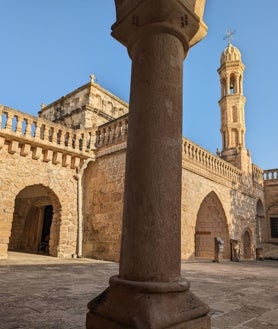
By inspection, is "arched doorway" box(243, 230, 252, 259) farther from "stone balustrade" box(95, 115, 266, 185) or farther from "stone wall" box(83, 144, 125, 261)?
"stone wall" box(83, 144, 125, 261)

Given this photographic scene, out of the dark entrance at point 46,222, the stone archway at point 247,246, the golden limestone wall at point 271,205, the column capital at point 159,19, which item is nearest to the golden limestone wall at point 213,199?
the stone archway at point 247,246

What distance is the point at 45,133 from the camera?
369 inches

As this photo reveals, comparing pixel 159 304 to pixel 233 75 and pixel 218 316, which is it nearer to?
pixel 218 316

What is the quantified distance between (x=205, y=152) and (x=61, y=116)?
320 inches

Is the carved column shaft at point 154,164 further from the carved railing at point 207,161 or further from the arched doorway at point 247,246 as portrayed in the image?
the arched doorway at point 247,246

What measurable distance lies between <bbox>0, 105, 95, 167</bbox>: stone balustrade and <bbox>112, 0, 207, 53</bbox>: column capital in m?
6.97

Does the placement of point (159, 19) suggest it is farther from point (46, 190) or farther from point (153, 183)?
point (46, 190)

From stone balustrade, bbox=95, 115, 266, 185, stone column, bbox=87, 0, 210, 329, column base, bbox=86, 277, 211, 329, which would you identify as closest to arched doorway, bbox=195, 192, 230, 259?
stone balustrade, bbox=95, 115, 266, 185

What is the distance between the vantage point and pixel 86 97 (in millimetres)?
13992

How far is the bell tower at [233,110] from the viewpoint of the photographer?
16234 mm

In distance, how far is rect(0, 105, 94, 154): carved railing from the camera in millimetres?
8406

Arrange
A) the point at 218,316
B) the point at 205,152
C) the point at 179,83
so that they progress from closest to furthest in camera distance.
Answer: the point at 179,83, the point at 218,316, the point at 205,152

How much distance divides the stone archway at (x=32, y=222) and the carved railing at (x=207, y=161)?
6.93 meters

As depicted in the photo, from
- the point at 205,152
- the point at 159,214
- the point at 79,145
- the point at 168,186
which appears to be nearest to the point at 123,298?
the point at 159,214
